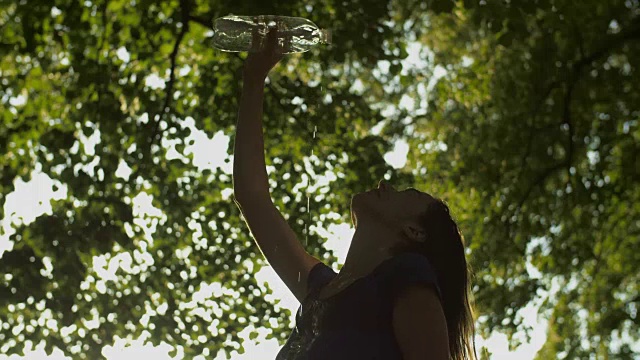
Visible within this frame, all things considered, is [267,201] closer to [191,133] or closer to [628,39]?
[191,133]

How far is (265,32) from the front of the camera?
10.4ft

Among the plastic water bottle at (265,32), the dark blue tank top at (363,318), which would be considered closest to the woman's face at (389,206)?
the dark blue tank top at (363,318)

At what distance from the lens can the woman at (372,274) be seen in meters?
2.21

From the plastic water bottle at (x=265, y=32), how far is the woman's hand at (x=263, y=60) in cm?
4

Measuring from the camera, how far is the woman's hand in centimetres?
296

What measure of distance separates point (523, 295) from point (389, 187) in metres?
7.56

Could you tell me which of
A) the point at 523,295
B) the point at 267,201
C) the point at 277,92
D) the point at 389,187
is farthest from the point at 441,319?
the point at 523,295

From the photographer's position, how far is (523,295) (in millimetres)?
10023

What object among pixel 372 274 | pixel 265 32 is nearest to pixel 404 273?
pixel 372 274

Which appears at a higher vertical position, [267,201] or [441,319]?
[267,201]

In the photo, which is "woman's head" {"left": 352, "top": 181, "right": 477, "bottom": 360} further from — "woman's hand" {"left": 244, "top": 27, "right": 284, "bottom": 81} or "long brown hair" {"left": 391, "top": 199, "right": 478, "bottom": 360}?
"woman's hand" {"left": 244, "top": 27, "right": 284, "bottom": 81}

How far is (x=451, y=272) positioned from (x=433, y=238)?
0.12 meters

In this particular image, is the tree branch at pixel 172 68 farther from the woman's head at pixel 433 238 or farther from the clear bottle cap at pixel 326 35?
the woman's head at pixel 433 238

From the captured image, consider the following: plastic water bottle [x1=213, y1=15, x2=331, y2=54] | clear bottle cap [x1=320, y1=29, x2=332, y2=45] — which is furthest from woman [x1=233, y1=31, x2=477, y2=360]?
clear bottle cap [x1=320, y1=29, x2=332, y2=45]
